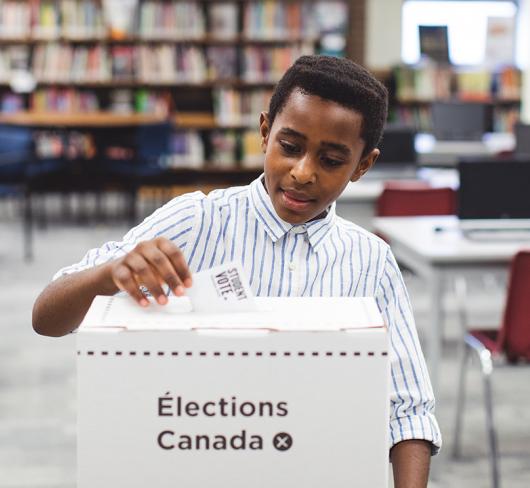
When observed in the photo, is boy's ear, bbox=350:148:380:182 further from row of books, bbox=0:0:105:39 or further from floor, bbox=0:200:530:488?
row of books, bbox=0:0:105:39

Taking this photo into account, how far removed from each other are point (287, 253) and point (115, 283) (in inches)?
11.6

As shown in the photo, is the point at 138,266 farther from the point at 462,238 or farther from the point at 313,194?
the point at 462,238

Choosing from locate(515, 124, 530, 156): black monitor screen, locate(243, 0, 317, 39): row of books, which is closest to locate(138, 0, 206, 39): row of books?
locate(243, 0, 317, 39): row of books

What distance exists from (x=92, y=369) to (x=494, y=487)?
2025mm

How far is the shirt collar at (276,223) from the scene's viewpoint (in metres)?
1.10

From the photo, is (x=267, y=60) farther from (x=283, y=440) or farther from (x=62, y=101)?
(x=283, y=440)

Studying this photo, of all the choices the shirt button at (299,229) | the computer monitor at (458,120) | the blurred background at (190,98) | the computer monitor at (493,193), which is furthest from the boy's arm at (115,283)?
the computer monitor at (458,120)

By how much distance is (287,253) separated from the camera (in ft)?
3.62

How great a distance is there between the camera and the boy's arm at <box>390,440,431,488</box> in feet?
3.12

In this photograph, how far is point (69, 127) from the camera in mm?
7113

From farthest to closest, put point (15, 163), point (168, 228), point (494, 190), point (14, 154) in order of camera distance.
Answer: point (14, 154) → point (15, 163) → point (494, 190) → point (168, 228)

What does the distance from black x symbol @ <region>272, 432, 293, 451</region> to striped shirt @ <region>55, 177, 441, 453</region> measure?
0.32 m

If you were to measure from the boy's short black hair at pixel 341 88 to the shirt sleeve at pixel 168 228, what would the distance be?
151 millimetres

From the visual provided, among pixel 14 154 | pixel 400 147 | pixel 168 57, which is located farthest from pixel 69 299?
pixel 168 57
